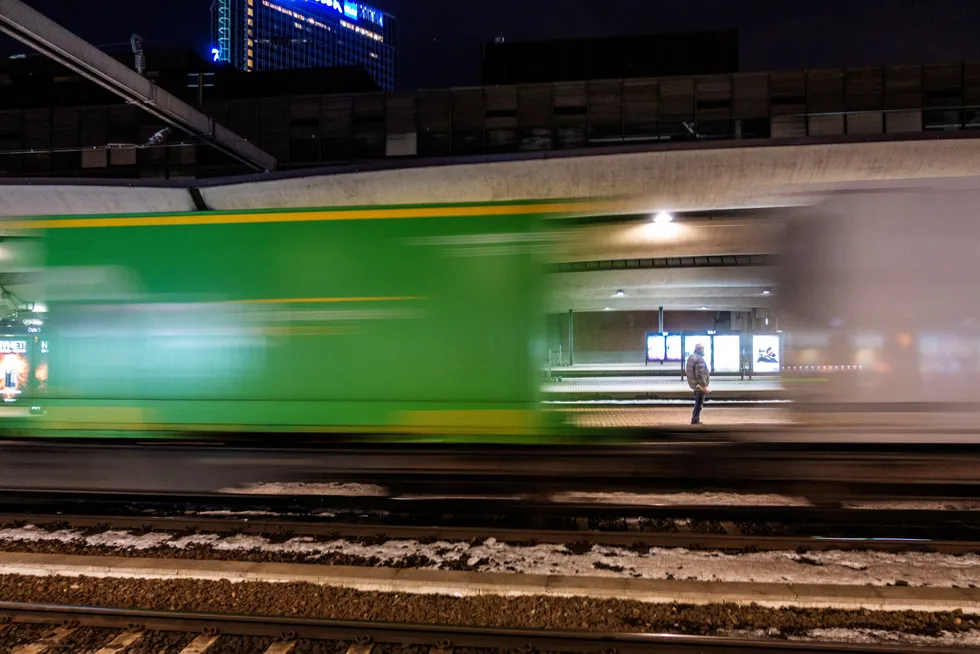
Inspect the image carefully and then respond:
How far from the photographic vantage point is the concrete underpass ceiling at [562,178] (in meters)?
12.0

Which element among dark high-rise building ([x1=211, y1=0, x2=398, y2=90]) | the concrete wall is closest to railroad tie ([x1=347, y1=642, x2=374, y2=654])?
the concrete wall

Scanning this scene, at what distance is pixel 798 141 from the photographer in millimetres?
11852

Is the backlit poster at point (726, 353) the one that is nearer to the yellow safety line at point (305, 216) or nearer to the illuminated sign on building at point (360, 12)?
the yellow safety line at point (305, 216)

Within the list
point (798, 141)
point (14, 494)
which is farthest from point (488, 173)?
point (14, 494)

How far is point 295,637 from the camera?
12.6ft

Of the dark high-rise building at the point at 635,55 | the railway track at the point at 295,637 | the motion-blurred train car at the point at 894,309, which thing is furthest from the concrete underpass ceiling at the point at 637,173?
the dark high-rise building at the point at 635,55

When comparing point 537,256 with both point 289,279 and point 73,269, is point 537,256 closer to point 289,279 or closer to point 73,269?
point 289,279

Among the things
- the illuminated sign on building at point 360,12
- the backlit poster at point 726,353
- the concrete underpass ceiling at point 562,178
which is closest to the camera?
the concrete underpass ceiling at point 562,178

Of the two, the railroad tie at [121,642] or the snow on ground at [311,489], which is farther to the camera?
the snow on ground at [311,489]

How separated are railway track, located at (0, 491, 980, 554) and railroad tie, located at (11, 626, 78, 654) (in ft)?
6.00

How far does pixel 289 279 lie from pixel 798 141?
11.2m

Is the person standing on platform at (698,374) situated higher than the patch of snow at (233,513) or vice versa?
the person standing on platform at (698,374)

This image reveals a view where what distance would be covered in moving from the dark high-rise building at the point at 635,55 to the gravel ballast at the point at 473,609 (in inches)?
1169

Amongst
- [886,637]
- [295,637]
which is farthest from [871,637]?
[295,637]
